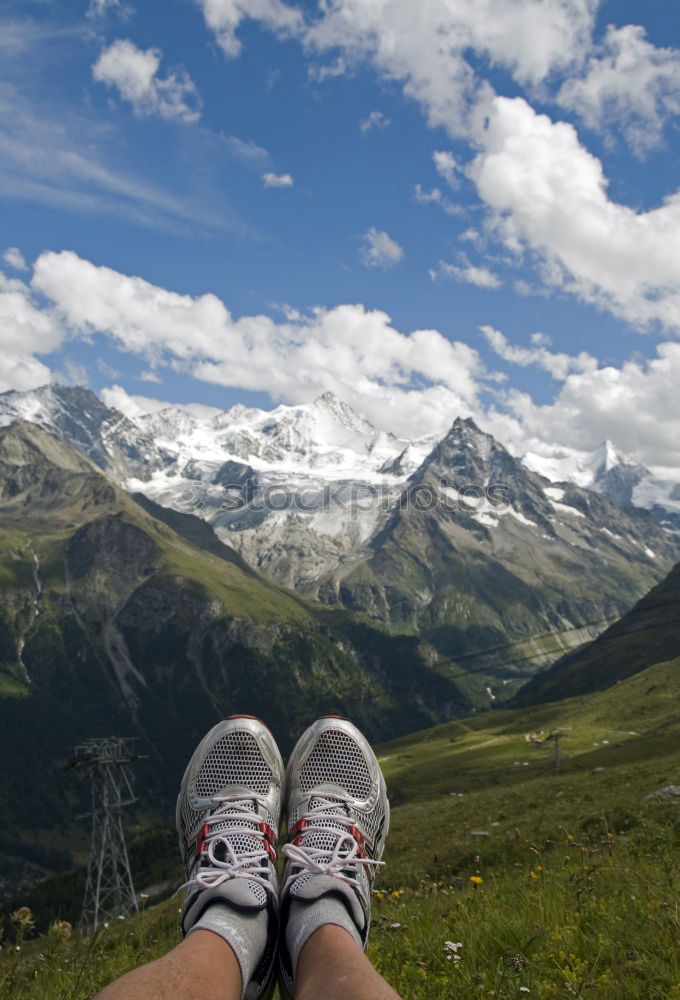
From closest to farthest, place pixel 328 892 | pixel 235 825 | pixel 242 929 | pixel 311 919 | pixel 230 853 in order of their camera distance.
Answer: pixel 242 929, pixel 311 919, pixel 328 892, pixel 230 853, pixel 235 825

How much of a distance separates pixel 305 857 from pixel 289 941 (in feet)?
3.75

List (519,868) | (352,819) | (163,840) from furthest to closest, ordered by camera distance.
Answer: (163,840) → (519,868) → (352,819)

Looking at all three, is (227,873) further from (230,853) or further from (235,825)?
(235,825)

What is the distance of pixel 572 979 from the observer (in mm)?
4598

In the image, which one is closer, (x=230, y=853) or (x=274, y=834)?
(x=230, y=853)

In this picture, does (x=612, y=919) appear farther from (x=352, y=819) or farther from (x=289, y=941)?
(x=352, y=819)

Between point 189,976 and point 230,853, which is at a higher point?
point 189,976

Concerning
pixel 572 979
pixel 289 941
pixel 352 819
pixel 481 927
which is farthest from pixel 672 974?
pixel 352 819

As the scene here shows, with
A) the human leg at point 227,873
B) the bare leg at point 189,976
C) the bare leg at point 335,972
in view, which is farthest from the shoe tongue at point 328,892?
the bare leg at point 189,976

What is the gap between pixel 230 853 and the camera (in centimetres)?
696

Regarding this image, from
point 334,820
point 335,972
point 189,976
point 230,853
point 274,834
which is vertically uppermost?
point 335,972

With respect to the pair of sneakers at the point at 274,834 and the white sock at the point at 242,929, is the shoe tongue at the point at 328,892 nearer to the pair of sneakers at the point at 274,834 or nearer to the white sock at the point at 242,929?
the pair of sneakers at the point at 274,834

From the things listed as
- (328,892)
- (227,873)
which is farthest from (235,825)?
(328,892)

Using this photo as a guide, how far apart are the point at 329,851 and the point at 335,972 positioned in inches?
99.0
